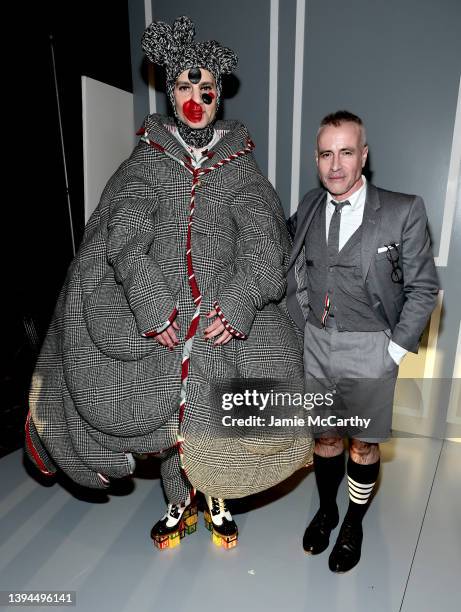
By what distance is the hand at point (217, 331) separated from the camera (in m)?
1.53

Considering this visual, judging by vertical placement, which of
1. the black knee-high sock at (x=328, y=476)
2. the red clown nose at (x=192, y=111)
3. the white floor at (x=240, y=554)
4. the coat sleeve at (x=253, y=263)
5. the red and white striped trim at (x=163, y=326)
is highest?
the red clown nose at (x=192, y=111)

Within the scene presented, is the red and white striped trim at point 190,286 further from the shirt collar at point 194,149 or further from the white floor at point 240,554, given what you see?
the white floor at point 240,554

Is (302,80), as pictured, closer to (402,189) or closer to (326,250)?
(402,189)

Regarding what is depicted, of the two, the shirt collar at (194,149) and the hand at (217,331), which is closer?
the hand at (217,331)

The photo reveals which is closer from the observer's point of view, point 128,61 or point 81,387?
point 81,387

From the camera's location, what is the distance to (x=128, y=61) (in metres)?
2.65

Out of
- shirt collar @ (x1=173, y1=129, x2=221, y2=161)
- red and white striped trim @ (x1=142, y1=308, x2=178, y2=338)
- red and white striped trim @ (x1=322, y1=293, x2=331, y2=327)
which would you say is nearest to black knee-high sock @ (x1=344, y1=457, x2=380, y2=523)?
red and white striped trim @ (x1=322, y1=293, x2=331, y2=327)

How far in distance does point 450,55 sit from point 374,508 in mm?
1943

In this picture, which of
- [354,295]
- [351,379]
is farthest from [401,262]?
[351,379]

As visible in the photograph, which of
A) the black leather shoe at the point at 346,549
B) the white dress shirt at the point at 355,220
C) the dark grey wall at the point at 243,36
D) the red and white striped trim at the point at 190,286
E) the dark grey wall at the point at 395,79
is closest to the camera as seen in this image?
the red and white striped trim at the point at 190,286

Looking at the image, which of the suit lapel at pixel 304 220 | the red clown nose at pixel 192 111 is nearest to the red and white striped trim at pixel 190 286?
the red clown nose at pixel 192 111

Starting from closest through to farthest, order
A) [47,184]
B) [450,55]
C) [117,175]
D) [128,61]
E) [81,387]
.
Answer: [81,387] < [117,175] < [450,55] < [47,184] < [128,61]

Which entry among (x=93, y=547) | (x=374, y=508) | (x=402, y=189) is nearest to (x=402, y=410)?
(x=374, y=508)

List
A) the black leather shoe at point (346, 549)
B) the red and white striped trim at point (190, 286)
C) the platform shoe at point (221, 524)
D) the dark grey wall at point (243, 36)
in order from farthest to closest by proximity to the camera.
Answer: the dark grey wall at point (243, 36)
the platform shoe at point (221, 524)
the black leather shoe at point (346, 549)
the red and white striped trim at point (190, 286)
